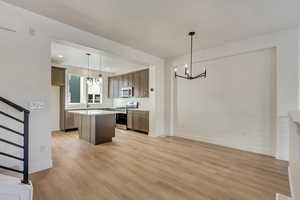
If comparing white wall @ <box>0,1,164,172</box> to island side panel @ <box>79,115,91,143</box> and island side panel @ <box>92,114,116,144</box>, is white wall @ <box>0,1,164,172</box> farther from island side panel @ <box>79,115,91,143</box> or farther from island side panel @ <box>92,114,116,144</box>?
island side panel @ <box>79,115,91,143</box>

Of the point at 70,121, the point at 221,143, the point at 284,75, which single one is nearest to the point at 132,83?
the point at 70,121

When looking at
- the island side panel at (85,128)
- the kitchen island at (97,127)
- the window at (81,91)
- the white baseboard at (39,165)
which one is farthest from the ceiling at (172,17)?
the window at (81,91)

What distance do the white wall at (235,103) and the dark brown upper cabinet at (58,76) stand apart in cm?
476

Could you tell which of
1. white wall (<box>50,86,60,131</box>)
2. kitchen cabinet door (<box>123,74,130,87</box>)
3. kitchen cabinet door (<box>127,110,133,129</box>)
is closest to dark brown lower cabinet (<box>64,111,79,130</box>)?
white wall (<box>50,86,60,131</box>)

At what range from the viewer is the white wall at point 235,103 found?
3.52 m

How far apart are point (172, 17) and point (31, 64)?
8.78 ft

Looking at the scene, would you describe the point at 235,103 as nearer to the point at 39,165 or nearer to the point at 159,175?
the point at 159,175

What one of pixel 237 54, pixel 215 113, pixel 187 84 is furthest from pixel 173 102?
pixel 237 54

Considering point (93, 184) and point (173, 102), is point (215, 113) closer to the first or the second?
point (173, 102)

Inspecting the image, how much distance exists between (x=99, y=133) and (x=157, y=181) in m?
2.56

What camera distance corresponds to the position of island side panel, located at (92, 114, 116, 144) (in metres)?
4.25

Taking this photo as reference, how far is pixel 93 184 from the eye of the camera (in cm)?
221

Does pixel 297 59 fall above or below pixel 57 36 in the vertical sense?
below

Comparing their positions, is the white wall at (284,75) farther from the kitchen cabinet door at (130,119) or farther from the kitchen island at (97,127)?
the kitchen cabinet door at (130,119)
